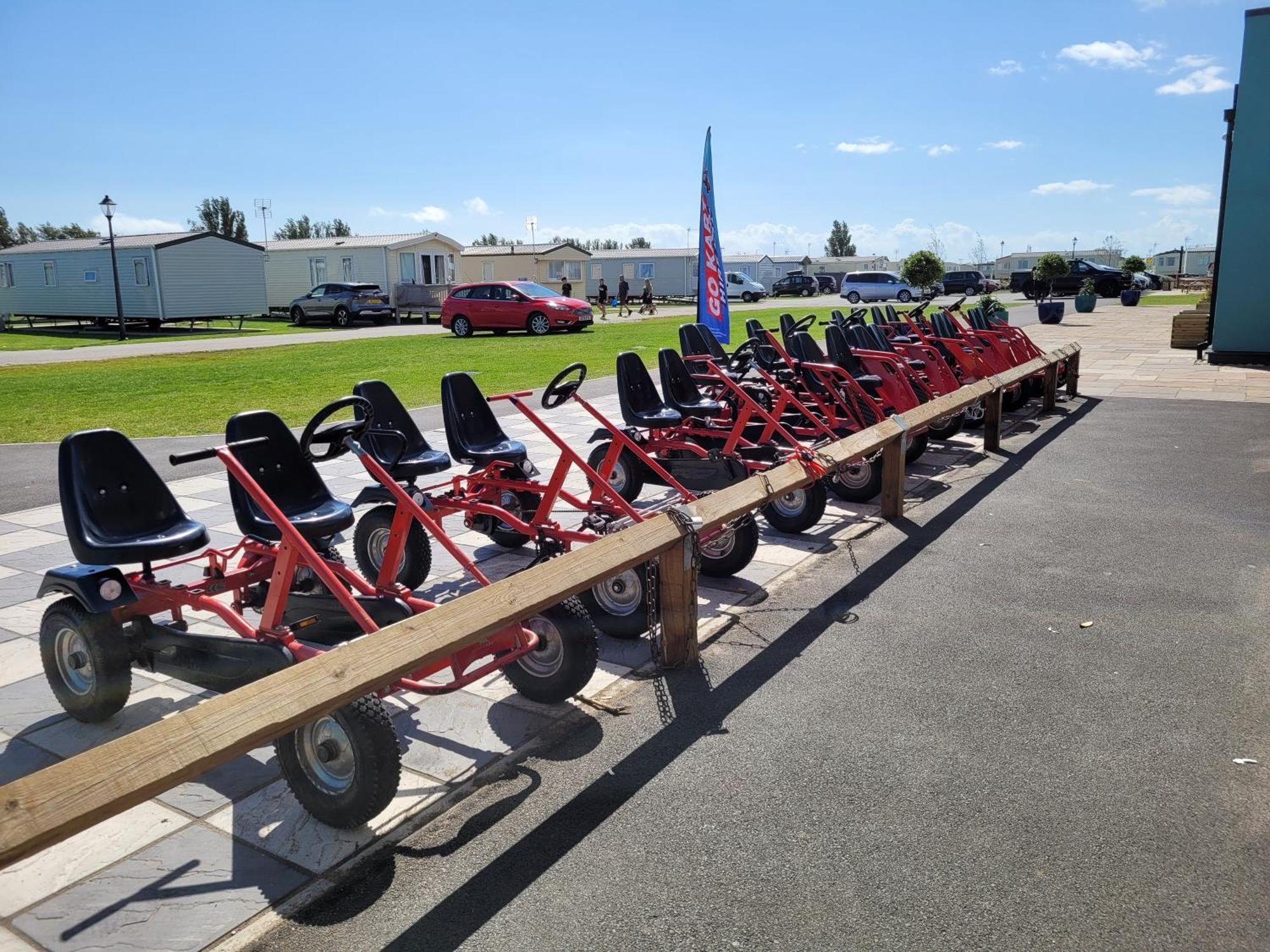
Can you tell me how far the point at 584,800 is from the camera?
3.38 m

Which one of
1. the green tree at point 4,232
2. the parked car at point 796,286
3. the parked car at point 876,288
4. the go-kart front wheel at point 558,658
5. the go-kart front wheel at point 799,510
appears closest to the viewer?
the go-kart front wheel at point 558,658

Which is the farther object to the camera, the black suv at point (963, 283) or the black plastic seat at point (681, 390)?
the black suv at point (963, 283)

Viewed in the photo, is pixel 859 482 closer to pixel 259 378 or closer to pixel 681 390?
pixel 681 390

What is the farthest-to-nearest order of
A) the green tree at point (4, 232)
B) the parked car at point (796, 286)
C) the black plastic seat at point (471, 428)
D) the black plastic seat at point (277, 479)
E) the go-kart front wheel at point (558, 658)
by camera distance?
the green tree at point (4, 232)
the parked car at point (796, 286)
the black plastic seat at point (471, 428)
the black plastic seat at point (277, 479)
the go-kart front wheel at point (558, 658)

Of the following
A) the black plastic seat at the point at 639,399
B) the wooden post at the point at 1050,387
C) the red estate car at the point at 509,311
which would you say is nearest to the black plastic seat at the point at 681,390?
the black plastic seat at the point at 639,399

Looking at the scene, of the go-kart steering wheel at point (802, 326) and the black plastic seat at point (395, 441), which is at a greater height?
the go-kart steering wheel at point (802, 326)

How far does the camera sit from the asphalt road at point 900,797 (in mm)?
2742

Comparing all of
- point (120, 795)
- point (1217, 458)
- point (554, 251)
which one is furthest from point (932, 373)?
point (554, 251)

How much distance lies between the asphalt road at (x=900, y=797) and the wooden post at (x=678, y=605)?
132 mm

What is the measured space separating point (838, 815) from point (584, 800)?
33.1 inches

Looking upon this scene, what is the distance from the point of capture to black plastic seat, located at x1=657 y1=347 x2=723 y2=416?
7.51m

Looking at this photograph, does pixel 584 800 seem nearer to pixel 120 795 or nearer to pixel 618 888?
pixel 618 888

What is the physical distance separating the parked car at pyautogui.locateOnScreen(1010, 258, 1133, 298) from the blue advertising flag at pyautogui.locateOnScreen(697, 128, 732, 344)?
32.9 metres

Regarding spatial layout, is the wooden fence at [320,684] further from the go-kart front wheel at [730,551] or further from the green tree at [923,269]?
the green tree at [923,269]
